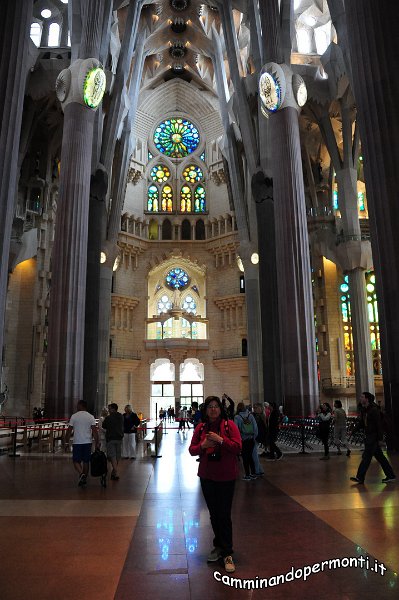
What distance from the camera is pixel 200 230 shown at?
43.6m

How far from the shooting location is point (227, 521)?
387 cm

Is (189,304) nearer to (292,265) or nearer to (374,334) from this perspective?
(374,334)

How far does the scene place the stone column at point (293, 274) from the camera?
61.5ft

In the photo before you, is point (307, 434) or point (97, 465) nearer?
point (97, 465)

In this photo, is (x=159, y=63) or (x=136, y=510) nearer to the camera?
(x=136, y=510)

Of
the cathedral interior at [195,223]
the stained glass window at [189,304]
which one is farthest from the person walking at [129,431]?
the stained glass window at [189,304]

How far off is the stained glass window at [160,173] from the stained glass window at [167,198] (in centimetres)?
86

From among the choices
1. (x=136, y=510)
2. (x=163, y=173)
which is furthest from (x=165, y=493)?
(x=163, y=173)

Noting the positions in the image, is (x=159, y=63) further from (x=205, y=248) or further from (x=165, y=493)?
(x=165, y=493)

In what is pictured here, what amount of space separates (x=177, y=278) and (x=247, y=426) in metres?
35.5

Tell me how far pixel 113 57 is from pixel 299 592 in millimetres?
34809

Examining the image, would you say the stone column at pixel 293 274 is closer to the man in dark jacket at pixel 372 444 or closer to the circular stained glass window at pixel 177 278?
the man in dark jacket at pixel 372 444

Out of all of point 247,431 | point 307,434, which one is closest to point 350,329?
point 307,434

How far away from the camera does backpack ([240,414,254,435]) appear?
807 centimetres
